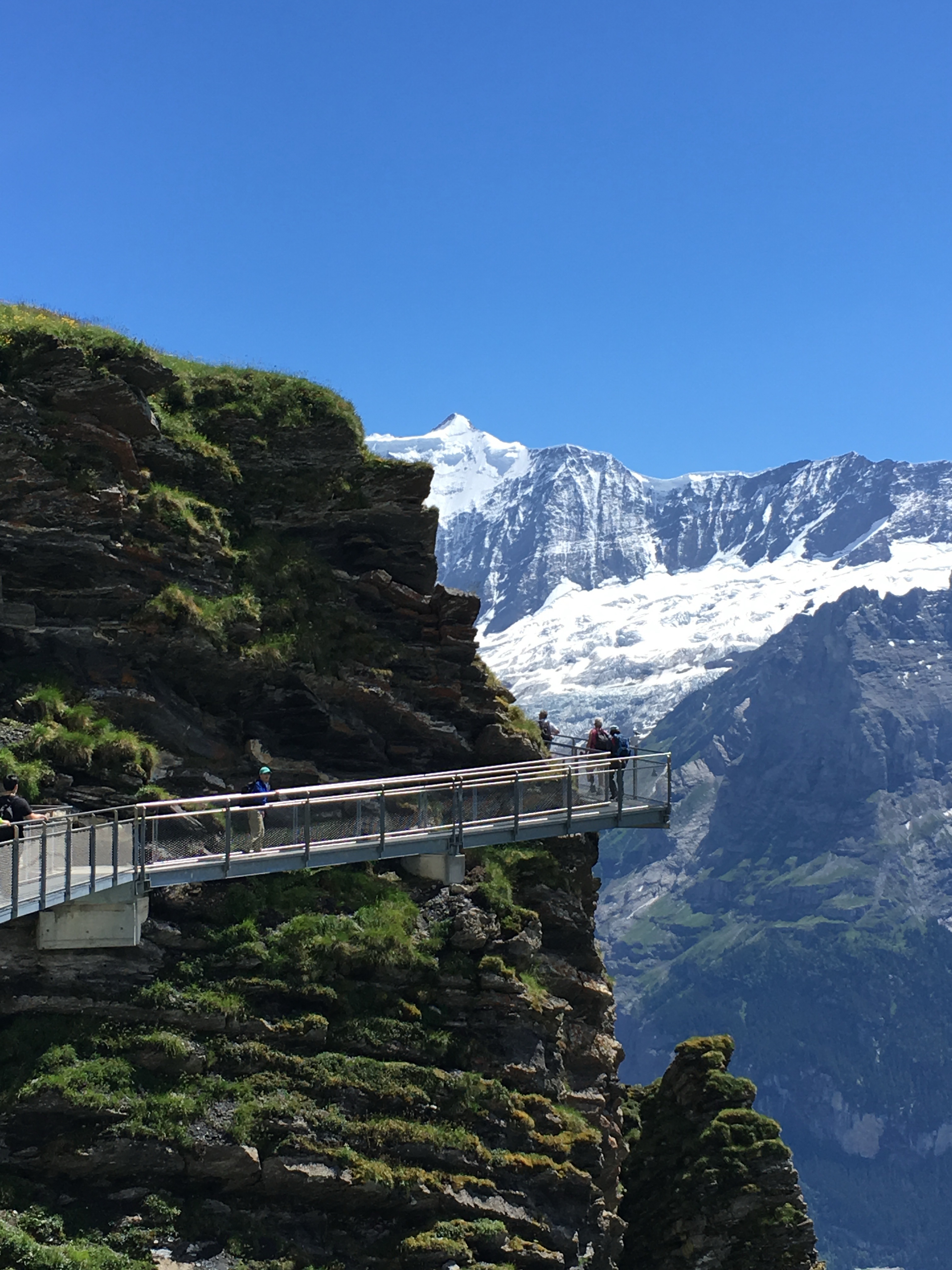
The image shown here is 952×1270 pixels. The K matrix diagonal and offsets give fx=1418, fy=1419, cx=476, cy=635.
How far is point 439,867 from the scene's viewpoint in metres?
39.2

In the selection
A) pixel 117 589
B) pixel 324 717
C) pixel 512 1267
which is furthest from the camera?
pixel 324 717

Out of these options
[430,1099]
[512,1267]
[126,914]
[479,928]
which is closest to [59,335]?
[126,914]

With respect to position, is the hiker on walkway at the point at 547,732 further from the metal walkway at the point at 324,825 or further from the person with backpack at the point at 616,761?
the person with backpack at the point at 616,761

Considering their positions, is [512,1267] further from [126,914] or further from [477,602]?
[477,602]

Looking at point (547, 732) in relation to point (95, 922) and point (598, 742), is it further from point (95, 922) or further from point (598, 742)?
point (95, 922)

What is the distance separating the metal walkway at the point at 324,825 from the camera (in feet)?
97.3

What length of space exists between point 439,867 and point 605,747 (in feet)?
28.9

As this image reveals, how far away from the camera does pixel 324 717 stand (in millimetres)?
42844

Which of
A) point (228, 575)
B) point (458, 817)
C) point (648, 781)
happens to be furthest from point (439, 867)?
point (228, 575)

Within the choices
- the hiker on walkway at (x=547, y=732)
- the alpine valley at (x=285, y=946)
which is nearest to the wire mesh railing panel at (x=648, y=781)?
the alpine valley at (x=285, y=946)

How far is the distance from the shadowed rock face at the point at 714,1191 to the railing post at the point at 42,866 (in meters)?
24.7

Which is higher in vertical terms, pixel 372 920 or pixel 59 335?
pixel 59 335

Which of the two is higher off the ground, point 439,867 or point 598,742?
point 598,742

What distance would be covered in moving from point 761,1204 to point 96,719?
25.3 m
